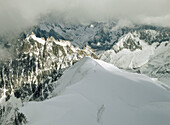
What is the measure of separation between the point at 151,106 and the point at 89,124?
12716mm

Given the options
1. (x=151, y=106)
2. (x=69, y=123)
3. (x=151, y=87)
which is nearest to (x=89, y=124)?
(x=69, y=123)

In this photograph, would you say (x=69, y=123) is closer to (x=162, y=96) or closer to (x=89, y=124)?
(x=89, y=124)

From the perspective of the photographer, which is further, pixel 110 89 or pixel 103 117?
pixel 110 89

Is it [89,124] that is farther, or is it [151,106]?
[151,106]

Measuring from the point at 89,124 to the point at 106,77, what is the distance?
24.0 m

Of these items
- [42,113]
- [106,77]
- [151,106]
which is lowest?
[151,106]

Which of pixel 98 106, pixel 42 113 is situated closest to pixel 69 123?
pixel 42 113

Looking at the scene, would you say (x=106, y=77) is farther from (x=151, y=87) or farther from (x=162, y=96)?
(x=162, y=96)

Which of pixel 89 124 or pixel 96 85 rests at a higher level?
pixel 96 85

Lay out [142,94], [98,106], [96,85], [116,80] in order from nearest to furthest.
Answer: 1. [98,106]
2. [142,94]
3. [96,85]
4. [116,80]

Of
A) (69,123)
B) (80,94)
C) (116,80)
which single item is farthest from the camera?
(116,80)

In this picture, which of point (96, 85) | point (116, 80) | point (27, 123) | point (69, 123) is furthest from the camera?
point (116, 80)

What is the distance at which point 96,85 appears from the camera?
39562 mm

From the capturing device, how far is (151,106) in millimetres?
29281
